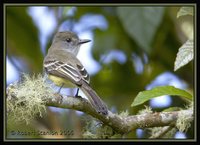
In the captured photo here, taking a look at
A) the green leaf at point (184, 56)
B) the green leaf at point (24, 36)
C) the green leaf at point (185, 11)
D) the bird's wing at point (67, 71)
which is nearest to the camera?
the green leaf at point (184, 56)

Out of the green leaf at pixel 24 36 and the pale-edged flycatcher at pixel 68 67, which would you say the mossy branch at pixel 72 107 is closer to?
the pale-edged flycatcher at pixel 68 67

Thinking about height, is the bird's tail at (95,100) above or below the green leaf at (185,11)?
below

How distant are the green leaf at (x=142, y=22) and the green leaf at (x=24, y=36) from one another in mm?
1775

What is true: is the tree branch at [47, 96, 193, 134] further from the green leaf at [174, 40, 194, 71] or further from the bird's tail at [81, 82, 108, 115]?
the green leaf at [174, 40, 194, 71]

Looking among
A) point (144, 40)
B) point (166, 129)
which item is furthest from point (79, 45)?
point (166, 129)

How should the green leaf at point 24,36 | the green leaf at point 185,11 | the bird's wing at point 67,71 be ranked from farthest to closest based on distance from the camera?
the green leaf at point 24,36
the bird's wing at point 67,71
the green leaf at point 185,11

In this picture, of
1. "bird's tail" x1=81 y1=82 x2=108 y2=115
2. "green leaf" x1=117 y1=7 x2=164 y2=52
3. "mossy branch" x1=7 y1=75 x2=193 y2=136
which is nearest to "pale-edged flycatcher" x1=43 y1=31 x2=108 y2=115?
"bird's tail" x1=81 y1=82 x2=108 y2=115

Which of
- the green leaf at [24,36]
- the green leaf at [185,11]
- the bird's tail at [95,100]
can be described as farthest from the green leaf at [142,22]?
the green leaf at [24,36]

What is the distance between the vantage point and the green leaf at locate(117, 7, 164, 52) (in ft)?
13.9

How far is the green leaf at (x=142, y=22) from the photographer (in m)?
4.22

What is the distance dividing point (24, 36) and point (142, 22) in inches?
78.5

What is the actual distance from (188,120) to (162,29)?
7.36 feet

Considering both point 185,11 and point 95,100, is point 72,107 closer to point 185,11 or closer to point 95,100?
point 95,100

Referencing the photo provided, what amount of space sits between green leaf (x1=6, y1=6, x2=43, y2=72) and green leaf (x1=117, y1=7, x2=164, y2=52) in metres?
1.77
